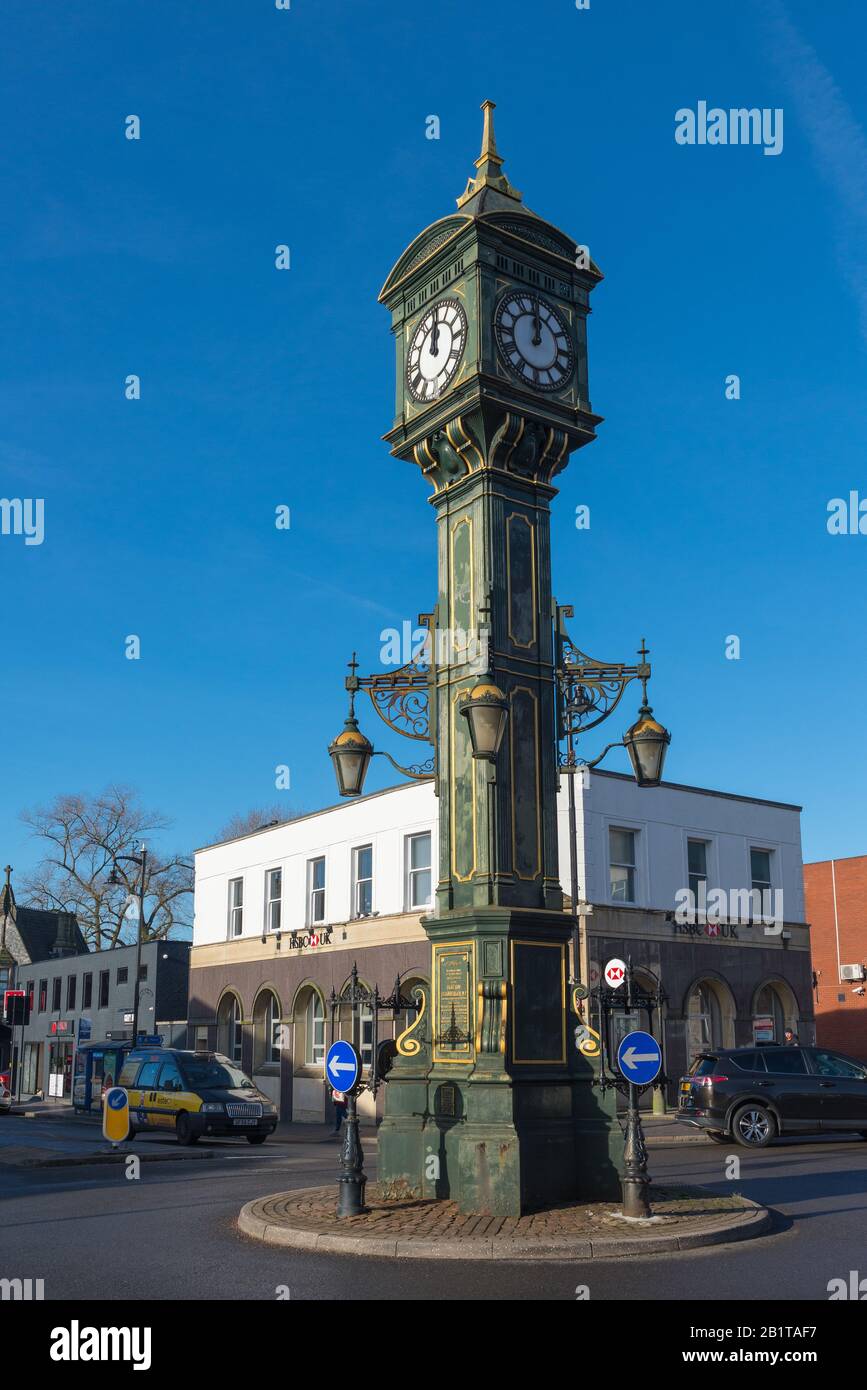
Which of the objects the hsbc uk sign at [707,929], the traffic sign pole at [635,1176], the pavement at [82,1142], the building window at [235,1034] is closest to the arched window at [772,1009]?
the hsbc uk sign at [707,929]

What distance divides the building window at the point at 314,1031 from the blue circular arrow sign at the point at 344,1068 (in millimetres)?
23830

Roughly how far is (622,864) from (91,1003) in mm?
31074

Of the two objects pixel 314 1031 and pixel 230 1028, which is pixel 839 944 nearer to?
pixel 314 1031

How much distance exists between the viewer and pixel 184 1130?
2383 cm

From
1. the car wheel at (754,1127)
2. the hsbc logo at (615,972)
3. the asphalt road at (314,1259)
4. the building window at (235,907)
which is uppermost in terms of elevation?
the building window at (235,907)

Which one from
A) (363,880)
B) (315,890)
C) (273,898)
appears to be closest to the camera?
(363,880)

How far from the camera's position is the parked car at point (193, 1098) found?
23844 mm

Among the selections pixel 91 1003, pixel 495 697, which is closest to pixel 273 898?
pixel 91 1003

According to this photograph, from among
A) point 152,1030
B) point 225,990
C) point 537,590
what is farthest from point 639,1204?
point 152,1030

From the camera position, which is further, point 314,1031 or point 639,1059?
point 314,1031

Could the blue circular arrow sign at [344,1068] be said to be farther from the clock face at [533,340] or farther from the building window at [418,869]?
the building window at [418,869]

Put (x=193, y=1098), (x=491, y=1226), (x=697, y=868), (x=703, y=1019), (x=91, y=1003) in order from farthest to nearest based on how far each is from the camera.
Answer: (x=91, y=1003) → (x=697, y=868) → (x=703, y=1019) → (x=193, y=1098) → (x=491, y=1226)

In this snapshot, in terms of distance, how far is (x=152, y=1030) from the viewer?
155 feet
